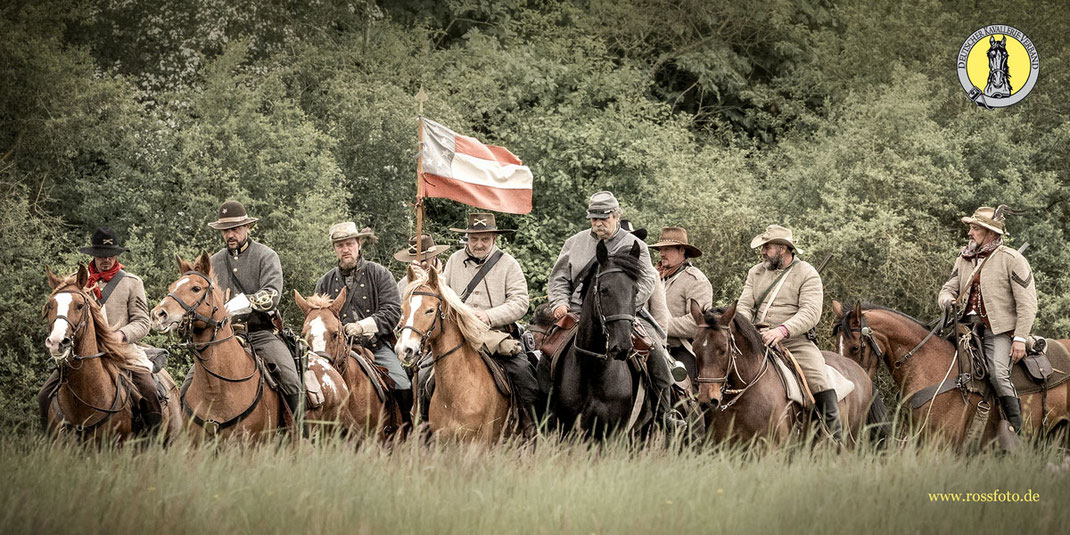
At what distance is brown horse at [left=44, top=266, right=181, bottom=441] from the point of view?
8724 mm

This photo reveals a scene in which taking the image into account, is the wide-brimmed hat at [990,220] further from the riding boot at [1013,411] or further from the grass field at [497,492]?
the grass field at [497,492]

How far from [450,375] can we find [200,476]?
104 inches

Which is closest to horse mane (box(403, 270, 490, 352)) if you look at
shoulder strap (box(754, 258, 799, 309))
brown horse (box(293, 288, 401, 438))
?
brown horse (box(293, 288, 401, 438))

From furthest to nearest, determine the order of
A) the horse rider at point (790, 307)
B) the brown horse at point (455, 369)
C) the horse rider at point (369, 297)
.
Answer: the horse rider at point (369, 297)
the horse rider at point (790, 307)
the brown horse at point (455, 369)

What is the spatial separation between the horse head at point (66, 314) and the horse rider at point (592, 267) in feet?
12.5

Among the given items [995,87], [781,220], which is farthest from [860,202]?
[995,87]

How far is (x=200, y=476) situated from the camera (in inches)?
264

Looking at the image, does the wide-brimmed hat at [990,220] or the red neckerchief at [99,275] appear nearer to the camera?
the red neckerchief at [99,275]

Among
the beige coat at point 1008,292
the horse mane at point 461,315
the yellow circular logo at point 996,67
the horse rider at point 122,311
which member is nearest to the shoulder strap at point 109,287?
the horse rider at point 122,311

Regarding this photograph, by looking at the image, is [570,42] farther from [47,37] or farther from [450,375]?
→ [450,375]

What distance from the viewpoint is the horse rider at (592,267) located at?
29.9ft

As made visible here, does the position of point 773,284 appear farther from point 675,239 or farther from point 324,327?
point 324,327

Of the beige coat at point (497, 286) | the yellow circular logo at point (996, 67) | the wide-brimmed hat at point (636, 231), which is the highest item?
the yellow circular logo at point (996, 67)

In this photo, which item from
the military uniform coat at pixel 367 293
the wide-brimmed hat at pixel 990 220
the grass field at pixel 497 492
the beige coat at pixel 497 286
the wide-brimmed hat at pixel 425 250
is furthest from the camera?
the wide-brimmed hat at pixel 425 250
